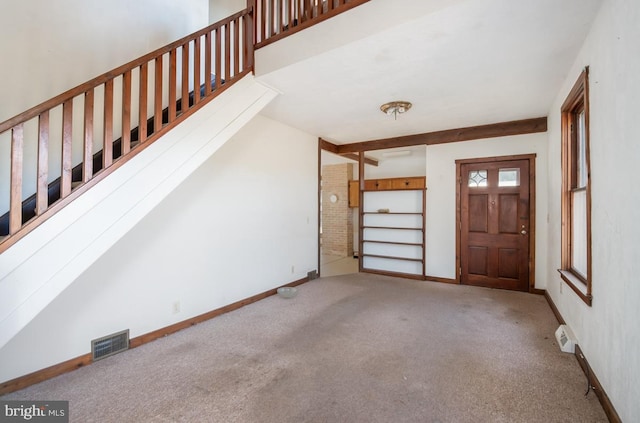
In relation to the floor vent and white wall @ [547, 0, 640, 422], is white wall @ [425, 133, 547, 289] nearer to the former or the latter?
white wall @ [547, 0, 640, 422]

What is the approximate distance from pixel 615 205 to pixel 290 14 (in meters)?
2.94

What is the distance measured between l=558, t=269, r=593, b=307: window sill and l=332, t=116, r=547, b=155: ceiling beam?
225 cm

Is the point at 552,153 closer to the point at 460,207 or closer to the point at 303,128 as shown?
the point at 460,207

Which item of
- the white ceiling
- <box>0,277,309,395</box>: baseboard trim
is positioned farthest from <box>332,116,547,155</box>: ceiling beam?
<box>0,277,309,395</box>: baseboard trim

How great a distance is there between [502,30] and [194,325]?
385 centimetres

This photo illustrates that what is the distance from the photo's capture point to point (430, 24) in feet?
6.86

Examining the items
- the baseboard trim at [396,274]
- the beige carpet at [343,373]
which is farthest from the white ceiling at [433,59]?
the baseboard trim at [396,274]

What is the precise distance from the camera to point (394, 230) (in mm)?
5469

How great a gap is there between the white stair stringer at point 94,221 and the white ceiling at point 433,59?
3.40 ft

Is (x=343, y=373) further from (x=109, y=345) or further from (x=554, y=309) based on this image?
(x=554, y=309)

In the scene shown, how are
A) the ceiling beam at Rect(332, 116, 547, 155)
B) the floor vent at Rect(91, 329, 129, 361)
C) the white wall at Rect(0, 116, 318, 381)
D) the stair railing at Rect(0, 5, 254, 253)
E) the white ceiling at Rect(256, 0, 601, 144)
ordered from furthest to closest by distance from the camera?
the ceiling beam at Rect(332, 116, 547, 155) → the floor vent at Rect(91, 329, 129, 361) → the white wall at Rect(0, 116, 318, 381) → the white ceiling at Rect(256, 0, 601, 144) → the stair railing at Rect(0, 5, 254, 253)

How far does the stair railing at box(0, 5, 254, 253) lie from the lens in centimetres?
163

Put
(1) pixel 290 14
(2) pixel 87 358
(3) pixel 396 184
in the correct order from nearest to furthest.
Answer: (2) pixel 87 358 < (1) pixel 290 14 < (3) pixel 396 184

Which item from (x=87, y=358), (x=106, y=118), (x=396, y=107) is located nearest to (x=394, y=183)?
(x=396, y=107)
